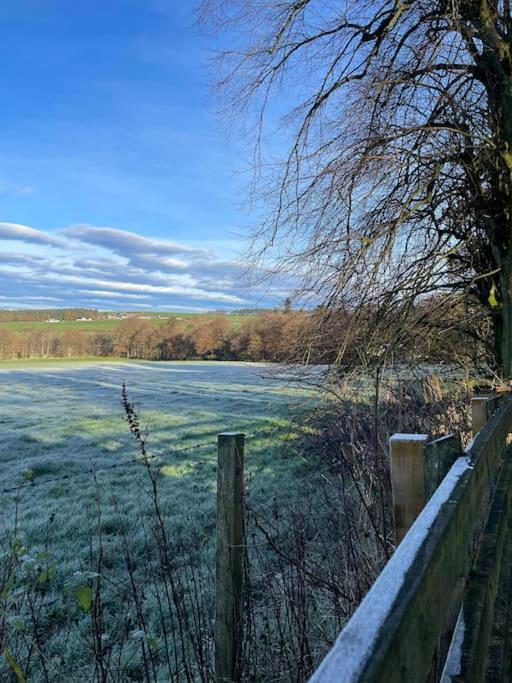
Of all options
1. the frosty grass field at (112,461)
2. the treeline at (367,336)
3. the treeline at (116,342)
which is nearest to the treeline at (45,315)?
the treeline at (116,342)

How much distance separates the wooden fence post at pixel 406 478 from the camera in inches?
83.4

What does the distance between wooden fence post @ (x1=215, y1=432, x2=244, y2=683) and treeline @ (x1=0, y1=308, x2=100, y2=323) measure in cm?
9762

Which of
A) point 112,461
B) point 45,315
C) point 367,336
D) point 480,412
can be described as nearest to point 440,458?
point 480,412

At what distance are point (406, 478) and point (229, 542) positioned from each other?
117cm

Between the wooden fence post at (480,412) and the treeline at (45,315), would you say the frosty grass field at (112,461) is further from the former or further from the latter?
the treeline at (45,315)

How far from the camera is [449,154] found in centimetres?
627

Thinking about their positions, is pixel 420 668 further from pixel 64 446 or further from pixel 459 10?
pixel 64 446

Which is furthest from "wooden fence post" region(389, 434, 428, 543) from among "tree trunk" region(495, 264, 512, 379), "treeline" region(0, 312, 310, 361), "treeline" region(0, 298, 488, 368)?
"treeline" region(0, 312, 310, 361)

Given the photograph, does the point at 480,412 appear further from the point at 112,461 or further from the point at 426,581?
the point at 112,461

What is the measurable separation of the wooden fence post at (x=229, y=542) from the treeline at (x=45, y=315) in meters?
97.6

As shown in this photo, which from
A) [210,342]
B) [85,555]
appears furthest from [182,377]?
[85,555]

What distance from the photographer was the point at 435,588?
3.24 feet

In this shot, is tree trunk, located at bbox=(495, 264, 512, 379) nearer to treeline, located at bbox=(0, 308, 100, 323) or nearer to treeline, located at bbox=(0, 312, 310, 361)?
treeline, located at bbox=(0, 312, 310, 361)

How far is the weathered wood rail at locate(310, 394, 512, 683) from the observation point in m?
0.68
